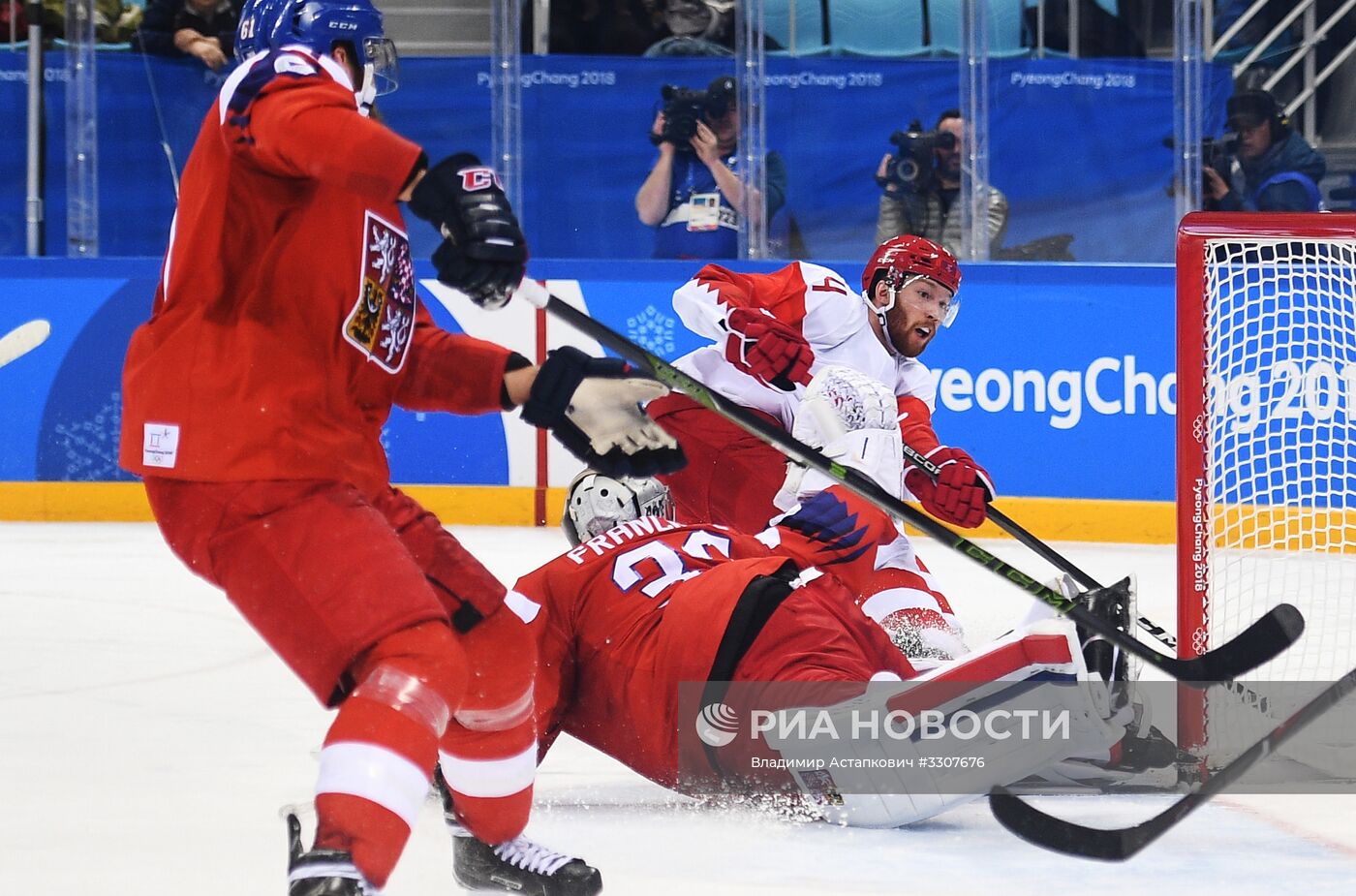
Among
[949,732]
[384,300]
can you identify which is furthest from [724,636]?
[384,300]

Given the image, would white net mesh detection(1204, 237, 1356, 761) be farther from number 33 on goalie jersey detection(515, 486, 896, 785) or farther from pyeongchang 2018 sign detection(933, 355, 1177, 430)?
pyeongchang 2018 sign detection(933, 355, 1177, 430)

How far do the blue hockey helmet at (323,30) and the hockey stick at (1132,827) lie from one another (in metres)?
1.30

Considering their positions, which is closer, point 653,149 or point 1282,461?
point 1282,461

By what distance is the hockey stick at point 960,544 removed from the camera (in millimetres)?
2211

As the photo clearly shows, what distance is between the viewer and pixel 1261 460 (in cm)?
445

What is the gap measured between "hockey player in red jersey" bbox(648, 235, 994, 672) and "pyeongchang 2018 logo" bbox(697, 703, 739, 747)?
3.75 feet

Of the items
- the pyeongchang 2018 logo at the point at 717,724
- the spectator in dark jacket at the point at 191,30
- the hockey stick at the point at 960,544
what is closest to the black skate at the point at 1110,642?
the hockey stick at the point at 960,544

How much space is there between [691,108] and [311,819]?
4233 mm

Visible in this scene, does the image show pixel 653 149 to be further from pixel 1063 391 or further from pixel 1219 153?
pixel 1219 153

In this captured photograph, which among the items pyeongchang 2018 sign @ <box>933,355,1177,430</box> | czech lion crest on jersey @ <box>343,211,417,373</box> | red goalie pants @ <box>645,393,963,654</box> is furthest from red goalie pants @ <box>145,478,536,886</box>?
pyeongchang 2018 sign @ <box>933,355,1177,430</box>

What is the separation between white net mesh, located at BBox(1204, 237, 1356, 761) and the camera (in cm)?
312

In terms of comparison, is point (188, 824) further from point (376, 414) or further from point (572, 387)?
point (572, 387)

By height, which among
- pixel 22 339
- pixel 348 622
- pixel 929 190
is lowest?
pixel 348 622

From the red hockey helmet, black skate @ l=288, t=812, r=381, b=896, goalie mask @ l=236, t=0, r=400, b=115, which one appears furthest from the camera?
the red hockey helmet
